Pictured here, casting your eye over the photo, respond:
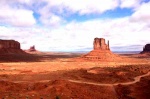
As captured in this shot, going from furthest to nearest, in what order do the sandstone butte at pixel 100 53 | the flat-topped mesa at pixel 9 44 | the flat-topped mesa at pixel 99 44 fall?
the flat-topped mesa at pixel 9 44
the flat-topped mesa at pixel 99 44
the sandstone butte at pixel 100 53

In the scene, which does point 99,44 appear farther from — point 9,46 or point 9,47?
point 9,46

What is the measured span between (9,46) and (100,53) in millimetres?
88571

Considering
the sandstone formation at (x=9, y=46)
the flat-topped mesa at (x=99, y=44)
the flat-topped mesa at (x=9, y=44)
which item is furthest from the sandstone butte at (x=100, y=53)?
the flat-topped mesa at (x=9, y=44)

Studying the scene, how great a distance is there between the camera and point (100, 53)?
12531cm

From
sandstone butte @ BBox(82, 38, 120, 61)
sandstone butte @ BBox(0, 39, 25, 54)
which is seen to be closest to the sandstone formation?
sandstone butte @ BBox(0, 39, 25, 54)

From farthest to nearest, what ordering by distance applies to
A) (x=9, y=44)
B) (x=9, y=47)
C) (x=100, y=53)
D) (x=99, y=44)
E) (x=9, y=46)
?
(x=9, y=44), (x=9, y=46), (x=9, y=47), (x=99, y=44), (x=100, y=53)

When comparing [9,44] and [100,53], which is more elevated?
[9,44]

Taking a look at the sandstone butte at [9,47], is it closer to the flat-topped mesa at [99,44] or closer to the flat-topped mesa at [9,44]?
the flat-topped mesa at [9,44]

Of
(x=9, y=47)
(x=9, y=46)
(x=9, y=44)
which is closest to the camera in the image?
(x=9, y=47)

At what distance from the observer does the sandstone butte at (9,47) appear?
169 meters

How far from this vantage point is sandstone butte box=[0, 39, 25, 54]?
16914 centimetres

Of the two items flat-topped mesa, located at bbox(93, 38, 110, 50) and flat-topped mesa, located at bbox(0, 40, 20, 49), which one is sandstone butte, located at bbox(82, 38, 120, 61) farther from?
flat-topped mesa, located at bbox(0, 40, 20, 49)

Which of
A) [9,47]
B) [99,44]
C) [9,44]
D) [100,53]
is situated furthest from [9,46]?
[100,53]

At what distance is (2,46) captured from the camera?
171 m
